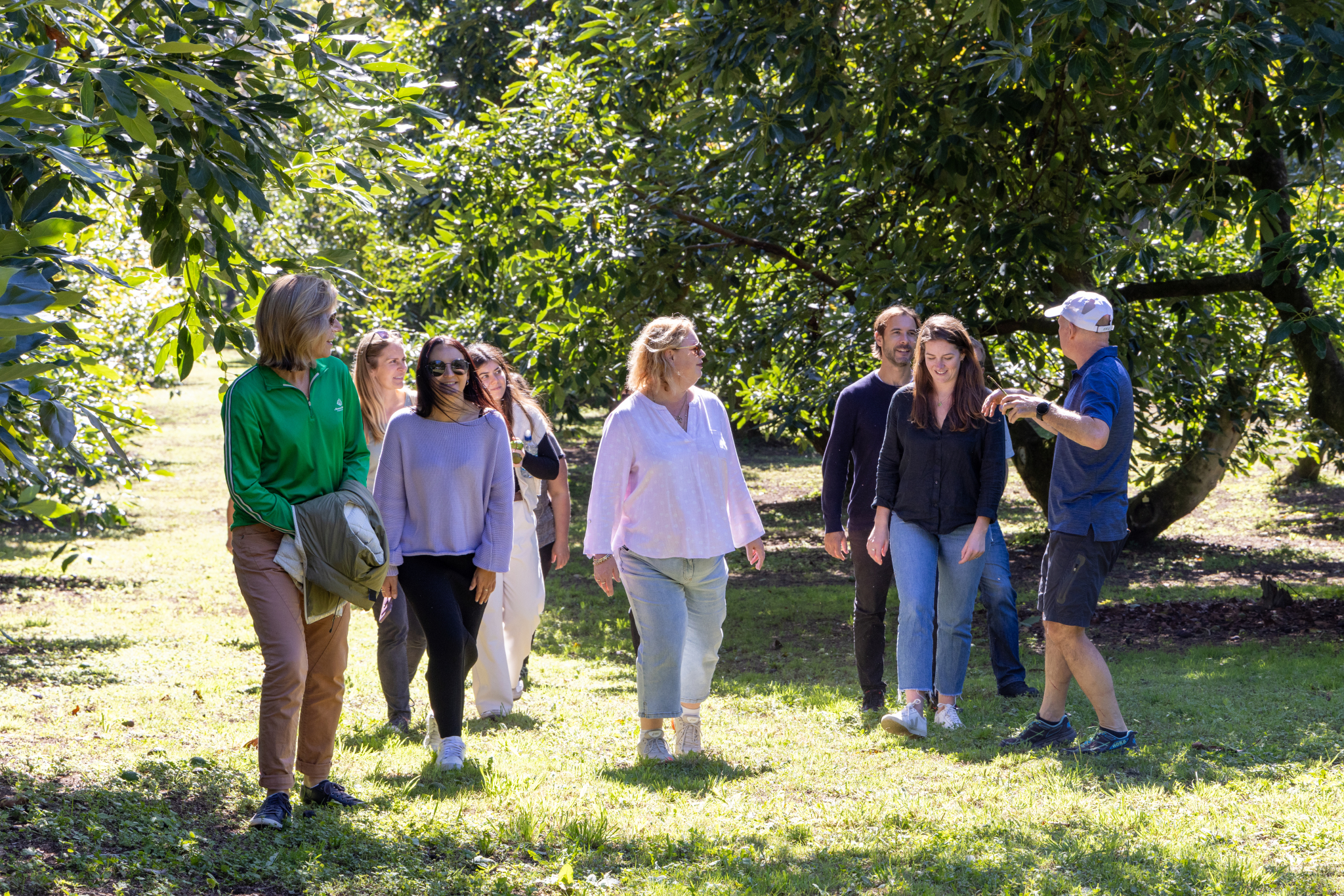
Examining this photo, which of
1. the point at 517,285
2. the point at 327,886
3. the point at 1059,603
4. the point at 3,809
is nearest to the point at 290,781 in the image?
the point at 327,886

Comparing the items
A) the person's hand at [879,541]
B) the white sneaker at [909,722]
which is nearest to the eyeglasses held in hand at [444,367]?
the person's hand at [879,541]

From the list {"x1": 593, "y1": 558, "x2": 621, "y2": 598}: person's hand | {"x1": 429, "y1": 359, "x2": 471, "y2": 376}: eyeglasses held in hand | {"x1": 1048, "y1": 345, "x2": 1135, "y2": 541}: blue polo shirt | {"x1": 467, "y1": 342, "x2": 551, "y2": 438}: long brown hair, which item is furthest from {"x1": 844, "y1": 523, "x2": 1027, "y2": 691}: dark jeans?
{"x1": 429, "y1": 359, "x2": 471, "y2": 376}: eyeglasses held in hand

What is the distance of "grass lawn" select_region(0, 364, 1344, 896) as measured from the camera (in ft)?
13.4

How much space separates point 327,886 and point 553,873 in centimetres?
74

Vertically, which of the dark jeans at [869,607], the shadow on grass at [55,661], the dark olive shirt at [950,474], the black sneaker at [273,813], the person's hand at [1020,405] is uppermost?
the person's hand at [1020,405]

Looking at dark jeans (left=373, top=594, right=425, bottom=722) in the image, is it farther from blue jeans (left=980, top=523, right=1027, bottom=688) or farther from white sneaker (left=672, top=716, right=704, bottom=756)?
blue jeans (left=980, top=523, right=1027, bottom=688)

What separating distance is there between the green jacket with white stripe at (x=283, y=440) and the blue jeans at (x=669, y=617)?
4.91 ft

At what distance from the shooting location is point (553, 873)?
4.20 metres

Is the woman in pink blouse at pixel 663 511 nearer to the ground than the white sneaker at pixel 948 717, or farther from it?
farther from it

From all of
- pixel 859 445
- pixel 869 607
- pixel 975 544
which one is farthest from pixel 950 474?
pixel 869 607

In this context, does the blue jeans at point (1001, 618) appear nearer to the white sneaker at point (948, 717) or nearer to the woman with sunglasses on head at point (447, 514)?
the white sneaker at point (948, 717)

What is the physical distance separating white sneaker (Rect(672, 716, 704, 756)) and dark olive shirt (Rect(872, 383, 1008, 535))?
1.51m

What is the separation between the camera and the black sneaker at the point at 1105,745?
5.60 m

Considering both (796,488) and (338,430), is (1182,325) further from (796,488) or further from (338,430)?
(796,488)
